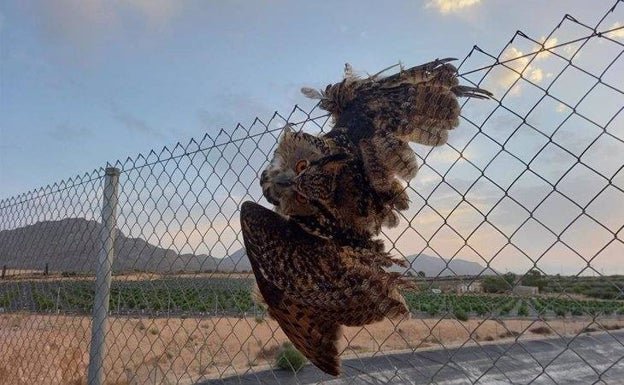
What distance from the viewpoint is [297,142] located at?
2.06 metres

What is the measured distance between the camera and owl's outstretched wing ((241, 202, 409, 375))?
6.43 ft

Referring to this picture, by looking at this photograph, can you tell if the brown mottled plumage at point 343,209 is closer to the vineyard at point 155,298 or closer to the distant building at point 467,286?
the vineyard at point 155,298

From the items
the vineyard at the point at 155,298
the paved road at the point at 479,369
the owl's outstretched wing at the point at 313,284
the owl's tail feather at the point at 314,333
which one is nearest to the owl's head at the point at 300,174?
the owl's outstretched wing at the point at 313,284

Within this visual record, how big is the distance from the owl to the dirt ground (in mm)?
533

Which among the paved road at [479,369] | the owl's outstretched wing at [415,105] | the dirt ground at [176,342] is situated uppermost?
the owl's outstretched wing at [415,105]

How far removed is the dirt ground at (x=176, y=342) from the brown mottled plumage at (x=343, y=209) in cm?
29

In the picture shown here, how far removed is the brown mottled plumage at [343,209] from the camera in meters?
1.97

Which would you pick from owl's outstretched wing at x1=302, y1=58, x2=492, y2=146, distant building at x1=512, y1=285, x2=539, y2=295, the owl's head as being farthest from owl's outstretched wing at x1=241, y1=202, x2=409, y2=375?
distant building at x1=512, y1=285, x2=539, y2=295

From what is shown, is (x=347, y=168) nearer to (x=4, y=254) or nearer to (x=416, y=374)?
(x=4, y=254)

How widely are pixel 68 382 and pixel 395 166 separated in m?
6.97

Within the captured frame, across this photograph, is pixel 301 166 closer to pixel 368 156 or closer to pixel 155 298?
pixel 368 156

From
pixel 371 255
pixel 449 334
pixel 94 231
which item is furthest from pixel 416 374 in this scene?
pixel 371 255

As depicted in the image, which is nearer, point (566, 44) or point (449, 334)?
point (566, 44)

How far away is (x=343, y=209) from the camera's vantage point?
81.8 inches
